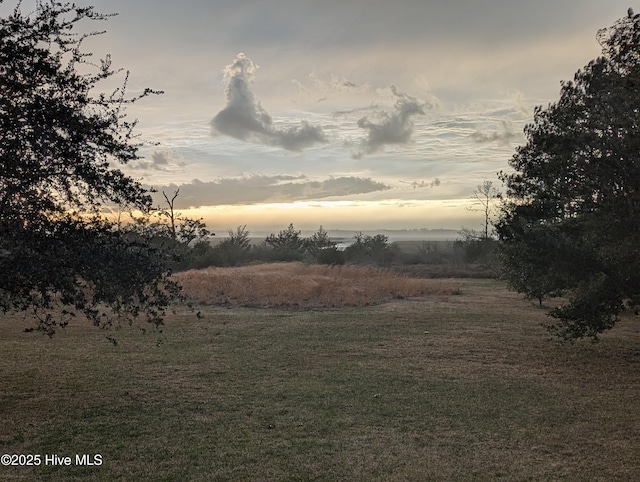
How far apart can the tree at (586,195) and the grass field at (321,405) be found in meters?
1.63

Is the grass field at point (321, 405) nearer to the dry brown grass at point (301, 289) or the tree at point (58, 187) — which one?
the tree at point (58, 187)

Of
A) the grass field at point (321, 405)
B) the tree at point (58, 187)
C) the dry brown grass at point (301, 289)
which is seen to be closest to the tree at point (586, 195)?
the grass field at point (321, 405)

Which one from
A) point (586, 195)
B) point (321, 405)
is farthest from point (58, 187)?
point (586, 195)

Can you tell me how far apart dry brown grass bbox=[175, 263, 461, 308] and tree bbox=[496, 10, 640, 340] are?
9811 mm

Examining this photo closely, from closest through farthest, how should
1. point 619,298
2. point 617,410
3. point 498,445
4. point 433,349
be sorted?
point 498,445
point 617,410
point 619,298
point 433,349

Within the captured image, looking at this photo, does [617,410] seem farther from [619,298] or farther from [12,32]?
[12,32]

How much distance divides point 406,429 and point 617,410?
3.29 metres

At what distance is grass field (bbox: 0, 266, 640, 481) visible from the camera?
5.12 m

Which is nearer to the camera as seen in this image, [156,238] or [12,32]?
[12,32]

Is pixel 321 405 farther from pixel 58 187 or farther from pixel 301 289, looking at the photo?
pixel 301 289

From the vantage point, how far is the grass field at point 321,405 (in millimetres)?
5125

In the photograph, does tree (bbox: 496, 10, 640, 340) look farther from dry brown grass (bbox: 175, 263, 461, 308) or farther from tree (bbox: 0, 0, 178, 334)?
dry brown grass (bbox: 175, 263, 461, 308)

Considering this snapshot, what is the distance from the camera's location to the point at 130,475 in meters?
4.83

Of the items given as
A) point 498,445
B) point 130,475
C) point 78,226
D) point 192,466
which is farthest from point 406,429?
point 78,226
